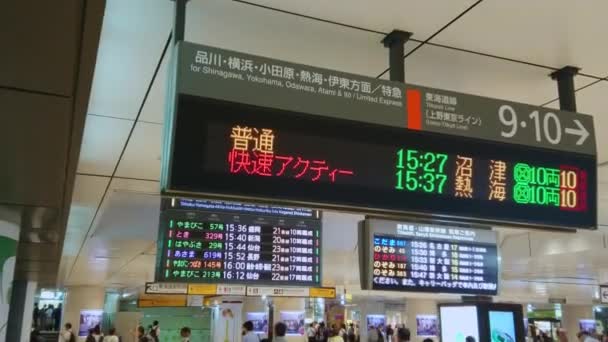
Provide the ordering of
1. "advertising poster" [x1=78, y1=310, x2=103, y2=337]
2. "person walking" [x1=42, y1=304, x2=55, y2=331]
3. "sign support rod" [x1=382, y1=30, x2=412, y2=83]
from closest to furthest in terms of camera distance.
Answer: "sign support rod" [x1=382, y1=30, x2=412, y2=83] < "advertising poster" [x1=78, y1=310, x2=103, y2=337] < "person walking" [x1=42, y1=304, x2=55, y2=331]

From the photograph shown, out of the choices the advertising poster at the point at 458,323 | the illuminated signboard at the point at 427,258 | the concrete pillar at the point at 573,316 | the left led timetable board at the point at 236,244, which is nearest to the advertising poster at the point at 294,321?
the concrete pillar at the point at 573,316

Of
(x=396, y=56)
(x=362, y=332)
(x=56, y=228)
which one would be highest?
(x=396, y=56)

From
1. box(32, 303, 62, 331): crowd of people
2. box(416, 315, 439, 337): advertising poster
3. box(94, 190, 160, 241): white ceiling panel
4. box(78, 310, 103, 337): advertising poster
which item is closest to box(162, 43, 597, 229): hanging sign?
box(94, 190, 160, 241): white ceiling panel

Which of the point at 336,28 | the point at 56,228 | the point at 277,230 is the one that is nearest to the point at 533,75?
the point at 336,28

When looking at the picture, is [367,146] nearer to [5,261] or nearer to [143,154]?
[143,154]

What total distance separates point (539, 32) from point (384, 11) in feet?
2.68

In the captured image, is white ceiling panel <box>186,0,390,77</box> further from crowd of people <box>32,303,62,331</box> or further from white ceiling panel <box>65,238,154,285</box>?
crowd of people <box>32,303,62,331</box>

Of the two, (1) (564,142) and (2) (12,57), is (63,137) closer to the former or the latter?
(2) (12,57)

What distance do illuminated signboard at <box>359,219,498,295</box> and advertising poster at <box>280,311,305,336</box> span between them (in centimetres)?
1911

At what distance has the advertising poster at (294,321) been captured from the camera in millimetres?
23278

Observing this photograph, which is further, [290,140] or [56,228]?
[56,228]

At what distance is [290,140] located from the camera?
2775 millimetres

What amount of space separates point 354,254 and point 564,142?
29.3 feet

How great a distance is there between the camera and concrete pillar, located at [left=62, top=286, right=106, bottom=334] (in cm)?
2305
